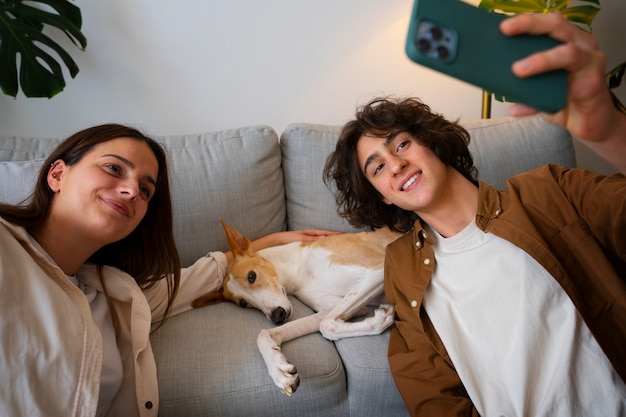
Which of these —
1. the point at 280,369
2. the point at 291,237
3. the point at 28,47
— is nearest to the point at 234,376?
the point at 280,369

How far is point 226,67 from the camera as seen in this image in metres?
2.84

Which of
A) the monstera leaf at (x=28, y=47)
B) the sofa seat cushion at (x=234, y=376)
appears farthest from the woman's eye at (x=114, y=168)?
the monstera leaf at (x=28, y=47)

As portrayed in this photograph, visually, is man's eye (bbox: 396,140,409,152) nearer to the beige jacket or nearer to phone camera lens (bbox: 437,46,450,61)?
phone camera lens (bbox: 437,46,450,61)

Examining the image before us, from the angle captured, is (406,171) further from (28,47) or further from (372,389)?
(28,47)

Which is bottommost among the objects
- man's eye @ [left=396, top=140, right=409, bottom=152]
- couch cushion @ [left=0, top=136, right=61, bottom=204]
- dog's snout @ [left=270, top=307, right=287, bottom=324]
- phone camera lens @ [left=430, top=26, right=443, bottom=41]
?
dog's snout @ [left=270, top=307, right=287, bottom=324]

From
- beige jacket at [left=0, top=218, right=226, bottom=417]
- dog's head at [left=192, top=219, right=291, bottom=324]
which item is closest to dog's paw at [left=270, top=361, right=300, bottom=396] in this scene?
dog's head at [left=192, top=219, right=291, bottom=324]

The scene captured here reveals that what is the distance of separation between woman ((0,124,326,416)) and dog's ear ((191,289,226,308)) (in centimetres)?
22

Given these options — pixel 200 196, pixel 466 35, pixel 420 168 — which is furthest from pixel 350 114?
pixel 466 35

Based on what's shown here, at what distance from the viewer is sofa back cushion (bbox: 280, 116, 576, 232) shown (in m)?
2.46

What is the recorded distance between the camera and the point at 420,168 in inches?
57.9

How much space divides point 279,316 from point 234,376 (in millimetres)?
408

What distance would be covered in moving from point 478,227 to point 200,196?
1295 millimetres

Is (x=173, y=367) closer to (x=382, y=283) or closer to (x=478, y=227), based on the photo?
(x=382, y=283)

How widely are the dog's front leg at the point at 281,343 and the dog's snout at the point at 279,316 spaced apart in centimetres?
7
